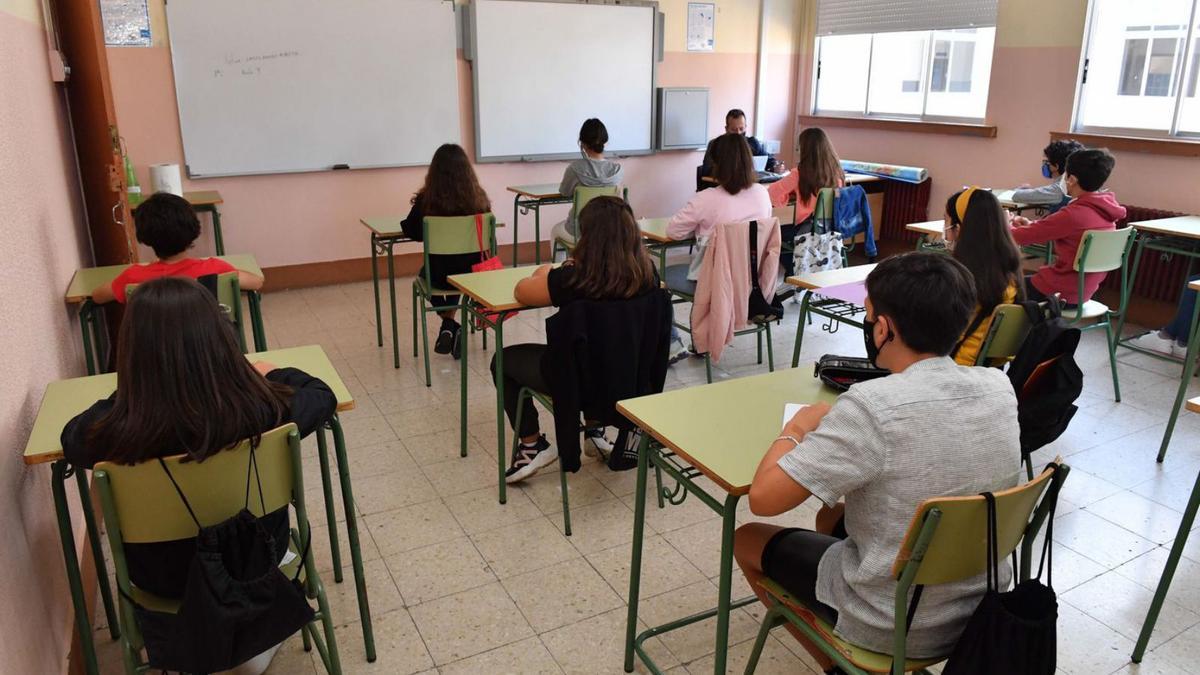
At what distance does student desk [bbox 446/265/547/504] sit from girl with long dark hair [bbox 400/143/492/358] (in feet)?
2.22

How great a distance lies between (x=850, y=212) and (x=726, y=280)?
1589mm

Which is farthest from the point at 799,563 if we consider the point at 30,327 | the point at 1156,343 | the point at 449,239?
the point at 1156,343

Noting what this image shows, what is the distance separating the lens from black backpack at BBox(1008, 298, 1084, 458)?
94.2 inches

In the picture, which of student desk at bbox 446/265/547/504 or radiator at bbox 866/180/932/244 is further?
radiator at bbox 866/180/932/244

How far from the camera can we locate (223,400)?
1.62m

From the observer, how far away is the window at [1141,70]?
4930mm

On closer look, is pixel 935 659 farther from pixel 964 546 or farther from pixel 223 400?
pixel 223 400

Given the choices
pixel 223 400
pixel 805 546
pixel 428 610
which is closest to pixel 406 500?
pixel 428 610

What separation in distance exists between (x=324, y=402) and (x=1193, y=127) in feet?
17.3

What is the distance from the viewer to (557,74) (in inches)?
258

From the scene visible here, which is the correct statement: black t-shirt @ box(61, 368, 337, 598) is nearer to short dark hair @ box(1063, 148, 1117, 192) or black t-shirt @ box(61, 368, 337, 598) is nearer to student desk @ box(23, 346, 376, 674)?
student desk @ box(23, 346, 376, 674)

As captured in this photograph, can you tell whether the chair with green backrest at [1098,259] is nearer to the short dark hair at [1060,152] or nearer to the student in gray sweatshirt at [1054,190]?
the student in gray sweatshirt at [1054,190]

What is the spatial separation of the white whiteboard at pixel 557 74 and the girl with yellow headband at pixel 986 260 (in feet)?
14.1

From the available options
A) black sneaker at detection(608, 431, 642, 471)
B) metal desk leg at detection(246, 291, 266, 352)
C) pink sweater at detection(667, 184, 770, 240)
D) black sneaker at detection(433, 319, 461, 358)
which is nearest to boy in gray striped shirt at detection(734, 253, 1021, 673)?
black sneaker at detection(608, 431, 642, 471)
